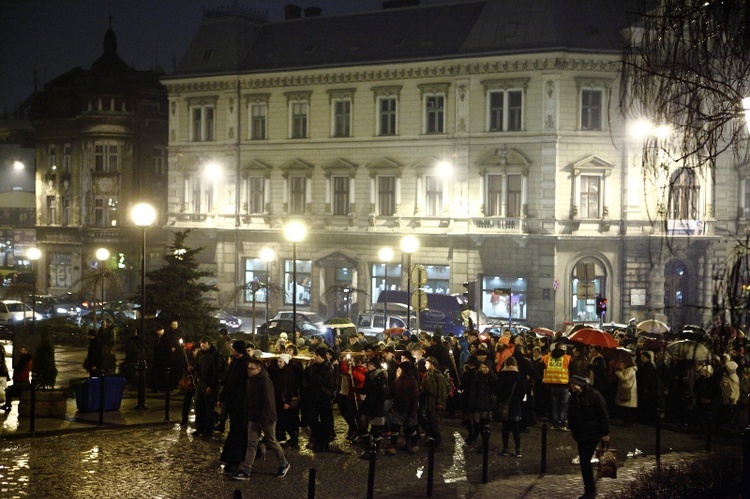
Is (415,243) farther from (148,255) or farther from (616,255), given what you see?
(148,255)

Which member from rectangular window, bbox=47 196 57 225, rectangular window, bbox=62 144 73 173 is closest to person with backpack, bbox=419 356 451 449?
rectangular window, bbox=62 144 73 173

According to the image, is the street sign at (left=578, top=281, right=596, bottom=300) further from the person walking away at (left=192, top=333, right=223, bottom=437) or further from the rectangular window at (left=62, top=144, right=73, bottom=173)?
the rectangular window at (left=62, top=144, right=73, bottom=173)

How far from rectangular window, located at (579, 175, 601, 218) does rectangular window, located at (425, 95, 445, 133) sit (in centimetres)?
796

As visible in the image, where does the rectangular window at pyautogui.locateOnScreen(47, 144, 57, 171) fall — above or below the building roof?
below

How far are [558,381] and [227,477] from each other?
8.38m

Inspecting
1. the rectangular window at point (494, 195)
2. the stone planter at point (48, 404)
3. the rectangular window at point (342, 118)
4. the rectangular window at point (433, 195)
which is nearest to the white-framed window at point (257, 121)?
the rectangular window at point (342, 118)

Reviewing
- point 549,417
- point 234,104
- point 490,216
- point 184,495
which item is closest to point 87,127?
point 234,104

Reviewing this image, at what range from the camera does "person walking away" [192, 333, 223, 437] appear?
816 inches

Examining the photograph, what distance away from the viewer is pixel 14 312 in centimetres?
5259

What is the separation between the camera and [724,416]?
2380 centimetres

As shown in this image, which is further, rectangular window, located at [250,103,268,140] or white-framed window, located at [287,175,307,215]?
rectangular window, located at [250,103,268,140]

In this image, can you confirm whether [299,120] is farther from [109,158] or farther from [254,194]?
[109,158]

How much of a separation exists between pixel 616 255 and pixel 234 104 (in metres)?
23.7

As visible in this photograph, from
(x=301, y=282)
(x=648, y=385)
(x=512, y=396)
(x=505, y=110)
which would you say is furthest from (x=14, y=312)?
(x=512, y=396)
